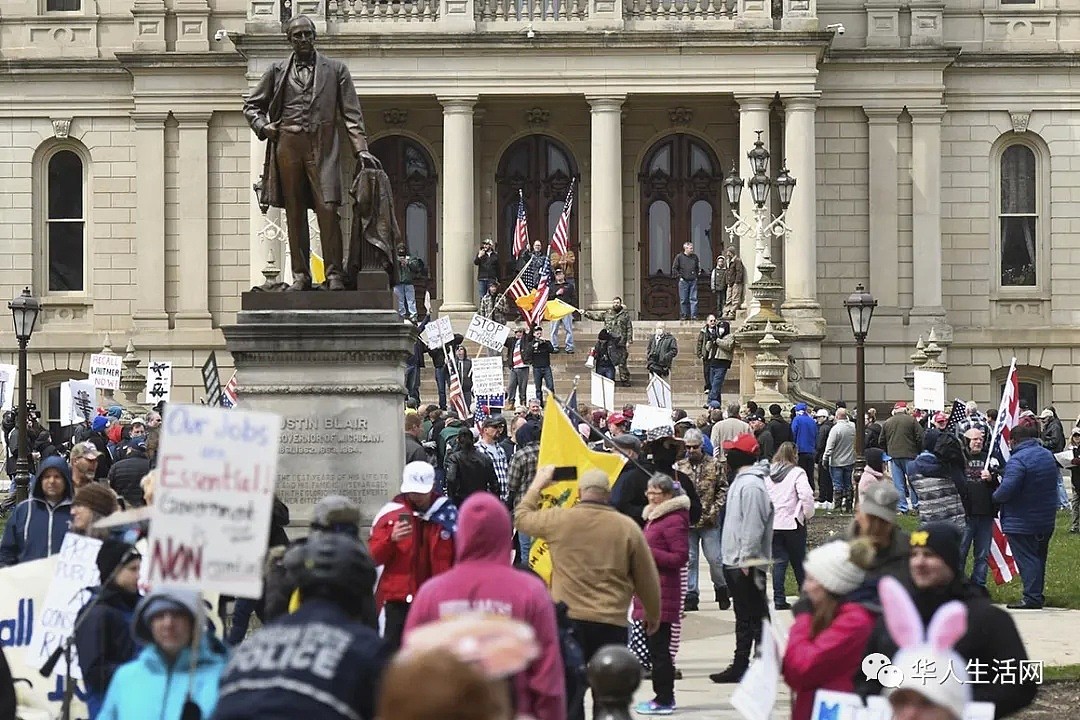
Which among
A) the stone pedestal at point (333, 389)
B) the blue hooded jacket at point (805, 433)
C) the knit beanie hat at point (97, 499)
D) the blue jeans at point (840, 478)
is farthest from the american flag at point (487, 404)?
the knit beanie hat at point (97, 499)

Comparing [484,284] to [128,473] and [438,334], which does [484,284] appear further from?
[128,473]

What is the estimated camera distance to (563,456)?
1398cm

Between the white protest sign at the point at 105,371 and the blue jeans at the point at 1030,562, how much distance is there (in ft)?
58.4

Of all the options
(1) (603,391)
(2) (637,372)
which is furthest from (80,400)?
(2) (637,372)

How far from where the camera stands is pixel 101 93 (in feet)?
153

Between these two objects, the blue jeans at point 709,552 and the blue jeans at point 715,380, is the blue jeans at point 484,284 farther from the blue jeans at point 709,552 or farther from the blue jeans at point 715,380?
the blue jeans at point 709,552

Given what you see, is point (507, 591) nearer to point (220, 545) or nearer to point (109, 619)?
point (220, 545)

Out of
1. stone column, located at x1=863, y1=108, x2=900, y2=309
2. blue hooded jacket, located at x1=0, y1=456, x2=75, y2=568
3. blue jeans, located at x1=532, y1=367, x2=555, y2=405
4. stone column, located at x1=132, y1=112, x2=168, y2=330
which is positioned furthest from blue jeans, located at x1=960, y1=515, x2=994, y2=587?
stone column, located at x1=132, y1=112, x2=168, y2=330

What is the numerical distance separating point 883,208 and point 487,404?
56.4 feet

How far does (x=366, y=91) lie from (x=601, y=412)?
18537 millimetres

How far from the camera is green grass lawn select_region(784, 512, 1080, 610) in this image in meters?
19.8

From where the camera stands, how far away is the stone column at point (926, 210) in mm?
45812

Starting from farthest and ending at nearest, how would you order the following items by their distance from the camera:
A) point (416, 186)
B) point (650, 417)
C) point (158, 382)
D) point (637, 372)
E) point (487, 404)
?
point (416, 186) → point (637, 372) → point (158, 382) → point (487, 404) → point (650, 417)

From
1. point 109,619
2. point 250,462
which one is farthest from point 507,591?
point 109,619
